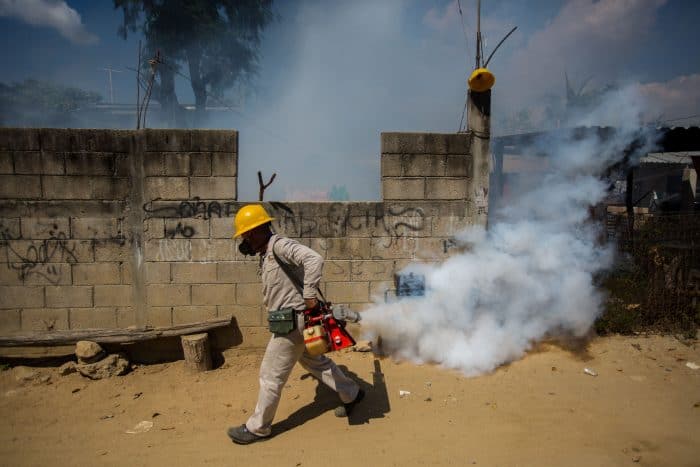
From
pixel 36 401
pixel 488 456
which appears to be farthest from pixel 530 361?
pixel 36 401

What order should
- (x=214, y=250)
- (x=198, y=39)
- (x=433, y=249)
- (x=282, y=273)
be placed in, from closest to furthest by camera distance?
(x=282, y=273)
(x=214, y=250)
(x=433, y=249)
(x=198, y=39)

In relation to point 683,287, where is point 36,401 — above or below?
below

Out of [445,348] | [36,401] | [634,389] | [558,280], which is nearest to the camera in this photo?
[634,389]

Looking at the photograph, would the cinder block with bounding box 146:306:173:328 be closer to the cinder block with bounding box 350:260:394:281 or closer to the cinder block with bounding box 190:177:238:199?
the cinder block with bounding box 190:177:238:199

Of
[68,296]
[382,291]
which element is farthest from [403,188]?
[68,296]

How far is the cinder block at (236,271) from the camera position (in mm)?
5023

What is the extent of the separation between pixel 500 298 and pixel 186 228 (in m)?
3.92

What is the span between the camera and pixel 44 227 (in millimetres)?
4840

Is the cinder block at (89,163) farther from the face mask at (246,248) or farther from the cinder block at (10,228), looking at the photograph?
the face mask at (246,248)

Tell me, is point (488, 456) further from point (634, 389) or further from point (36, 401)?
point (36, 401)

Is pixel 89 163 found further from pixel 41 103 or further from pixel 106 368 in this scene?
pixel 41 103

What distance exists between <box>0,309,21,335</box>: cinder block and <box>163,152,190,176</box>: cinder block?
2472mm

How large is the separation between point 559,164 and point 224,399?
5848 millimetres

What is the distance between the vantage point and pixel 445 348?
4.75 metres
